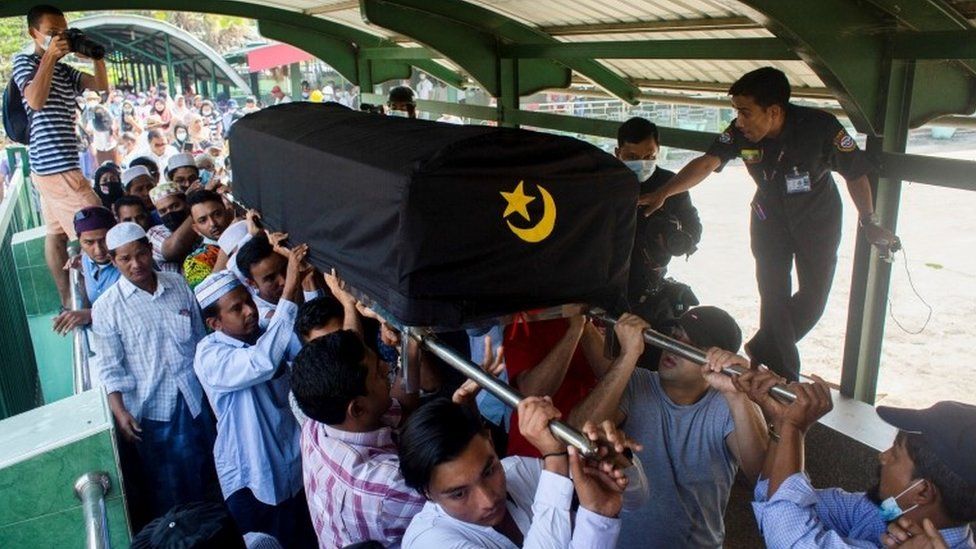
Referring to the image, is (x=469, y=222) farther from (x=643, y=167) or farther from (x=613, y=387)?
(x=643, y=167)

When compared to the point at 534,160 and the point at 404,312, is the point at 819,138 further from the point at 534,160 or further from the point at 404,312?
the point at 404,312

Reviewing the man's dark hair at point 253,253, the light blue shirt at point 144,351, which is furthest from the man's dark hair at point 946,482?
the light blue shirt at point 144,351

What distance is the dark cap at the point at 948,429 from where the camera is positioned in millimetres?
1506

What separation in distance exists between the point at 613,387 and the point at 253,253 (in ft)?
5.43

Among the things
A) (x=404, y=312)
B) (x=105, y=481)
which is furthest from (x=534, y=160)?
(x=105, y=481)

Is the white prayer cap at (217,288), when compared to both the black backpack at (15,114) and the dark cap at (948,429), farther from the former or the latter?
the black backpack at (15,114)

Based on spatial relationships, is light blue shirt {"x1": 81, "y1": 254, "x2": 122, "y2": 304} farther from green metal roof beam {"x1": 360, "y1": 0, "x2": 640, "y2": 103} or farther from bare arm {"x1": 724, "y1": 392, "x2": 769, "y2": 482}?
bare arm {"x1": 724, "y1": 392, "x2": 769, "y2": 482}

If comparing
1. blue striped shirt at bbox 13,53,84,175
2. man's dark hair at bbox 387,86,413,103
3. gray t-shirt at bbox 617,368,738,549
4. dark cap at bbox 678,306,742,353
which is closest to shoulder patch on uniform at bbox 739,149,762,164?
dark cap at bbox 678,306,742,353

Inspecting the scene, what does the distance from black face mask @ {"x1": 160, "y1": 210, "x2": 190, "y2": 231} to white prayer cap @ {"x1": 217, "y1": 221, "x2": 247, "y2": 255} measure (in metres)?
0.84

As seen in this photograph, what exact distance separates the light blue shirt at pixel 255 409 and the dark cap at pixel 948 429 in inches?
73.5

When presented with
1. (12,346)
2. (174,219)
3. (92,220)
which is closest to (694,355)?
(92,220)

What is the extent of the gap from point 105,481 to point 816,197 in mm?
2802

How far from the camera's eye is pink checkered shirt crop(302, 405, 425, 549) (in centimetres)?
189

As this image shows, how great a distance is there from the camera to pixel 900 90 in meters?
2.83
